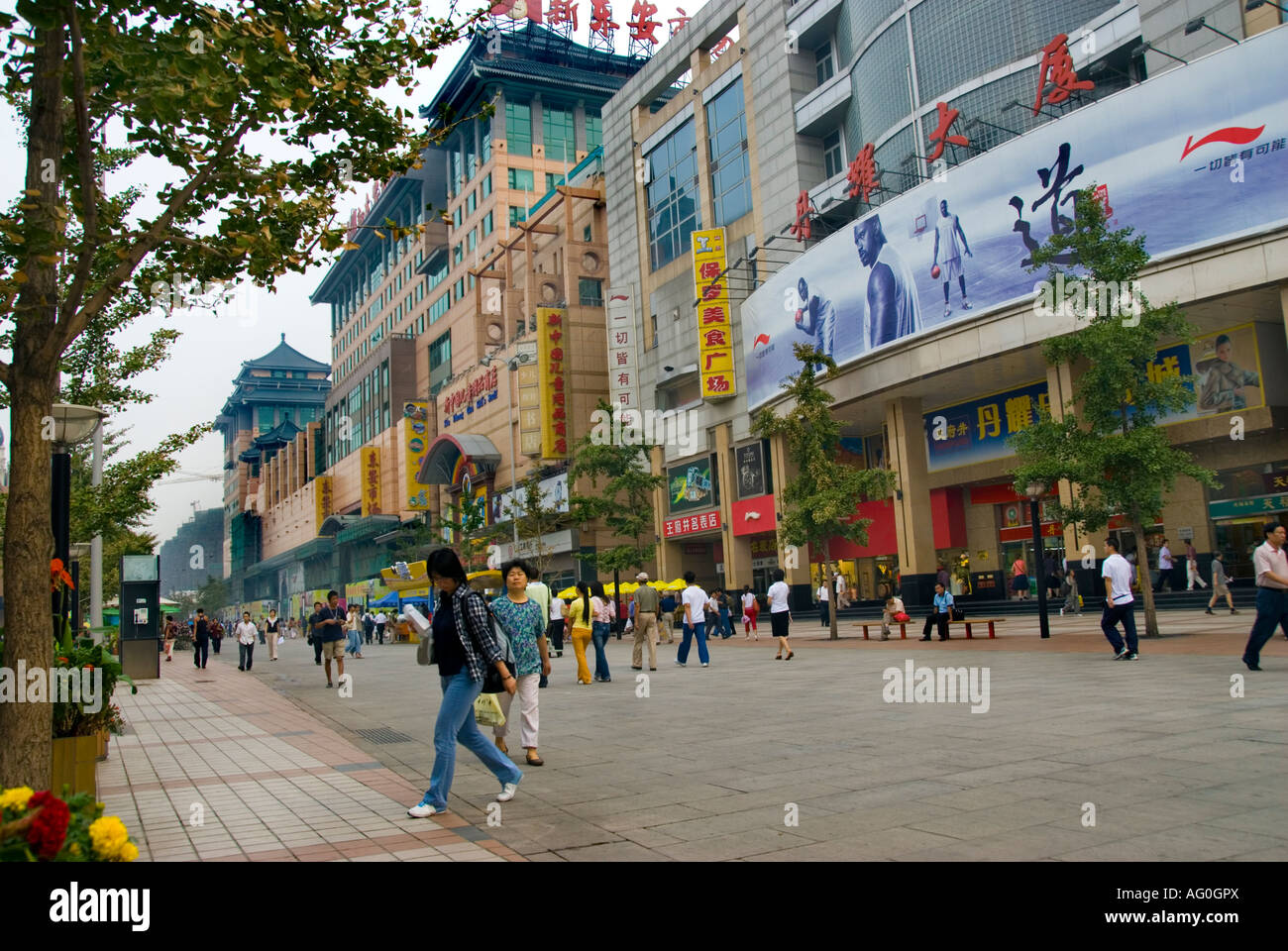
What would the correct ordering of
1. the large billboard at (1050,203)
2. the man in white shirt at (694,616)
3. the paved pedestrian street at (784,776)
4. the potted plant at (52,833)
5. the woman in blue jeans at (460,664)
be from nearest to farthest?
the potted plant at (52,833) < the paved pedestrian street at (784,776) < the woman in blue jeans at (460,664) < the man in white shirt at (694,616) < the large billboard at (1050,203)

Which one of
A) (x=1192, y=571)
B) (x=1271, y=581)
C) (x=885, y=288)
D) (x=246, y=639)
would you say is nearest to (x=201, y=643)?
(x=246, y=639)

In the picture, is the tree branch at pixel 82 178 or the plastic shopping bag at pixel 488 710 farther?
the plastic shopping bag at pixel 488 710

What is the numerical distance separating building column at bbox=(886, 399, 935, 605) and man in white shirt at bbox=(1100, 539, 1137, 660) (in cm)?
1888

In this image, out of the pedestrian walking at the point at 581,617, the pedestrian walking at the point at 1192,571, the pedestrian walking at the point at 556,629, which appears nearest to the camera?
the pedestrian walking at the point at 581,617

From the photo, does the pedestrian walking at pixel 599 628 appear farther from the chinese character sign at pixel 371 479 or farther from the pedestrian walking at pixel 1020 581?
the chinese character sign at pixel 371 479

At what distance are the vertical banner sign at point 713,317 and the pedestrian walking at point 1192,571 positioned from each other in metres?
19.2

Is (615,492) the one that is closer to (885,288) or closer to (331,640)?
(885,288)

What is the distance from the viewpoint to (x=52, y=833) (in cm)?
302

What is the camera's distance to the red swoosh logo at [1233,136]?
22141 mm

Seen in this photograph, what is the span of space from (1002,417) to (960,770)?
27802 mm

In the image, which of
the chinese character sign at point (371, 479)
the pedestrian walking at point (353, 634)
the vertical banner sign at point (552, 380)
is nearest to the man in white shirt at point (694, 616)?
the pedestrian walking at point (353, 634)

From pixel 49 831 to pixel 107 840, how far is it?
190 mm

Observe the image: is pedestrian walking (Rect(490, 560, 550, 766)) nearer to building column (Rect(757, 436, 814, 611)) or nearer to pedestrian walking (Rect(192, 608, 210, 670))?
pedestrian walking (Rect(192, 608, 210, 670))
